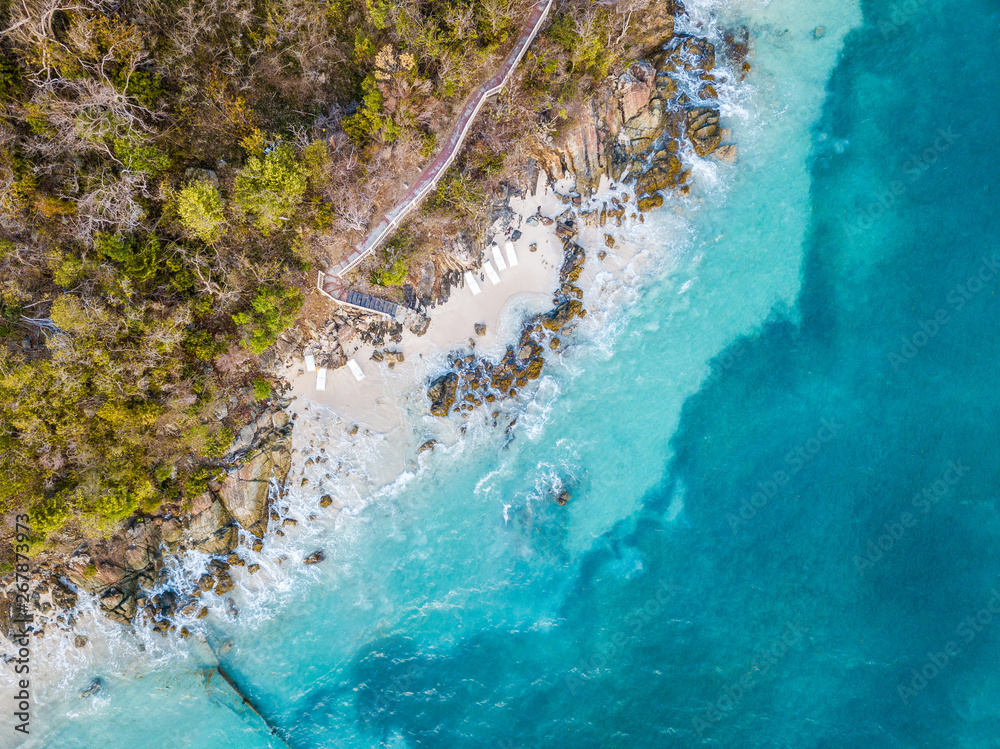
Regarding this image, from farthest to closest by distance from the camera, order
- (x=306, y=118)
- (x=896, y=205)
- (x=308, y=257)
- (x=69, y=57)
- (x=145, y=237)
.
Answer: (x=896, y=205), (x=308, y=257), (x=306, y=118), (x=145, y=237), (x=69, y=57)

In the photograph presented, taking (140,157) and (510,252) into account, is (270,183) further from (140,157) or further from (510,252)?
(510,252)

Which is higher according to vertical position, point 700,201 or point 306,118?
point 306,118

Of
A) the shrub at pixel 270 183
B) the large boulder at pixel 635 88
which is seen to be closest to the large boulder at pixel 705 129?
the large boulder at pixel 635 88

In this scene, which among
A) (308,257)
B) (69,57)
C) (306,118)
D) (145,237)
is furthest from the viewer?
(308,257)

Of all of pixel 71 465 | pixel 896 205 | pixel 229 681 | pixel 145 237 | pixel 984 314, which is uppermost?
pixel 145 237

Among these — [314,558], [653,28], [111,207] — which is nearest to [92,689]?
[314,558]

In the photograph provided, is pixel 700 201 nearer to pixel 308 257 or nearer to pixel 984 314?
pixel 984 314

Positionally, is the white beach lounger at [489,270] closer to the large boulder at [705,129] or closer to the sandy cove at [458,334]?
the sandy cove at [458,334]

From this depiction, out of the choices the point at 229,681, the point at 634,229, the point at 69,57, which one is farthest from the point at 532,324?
the point at 229,681
